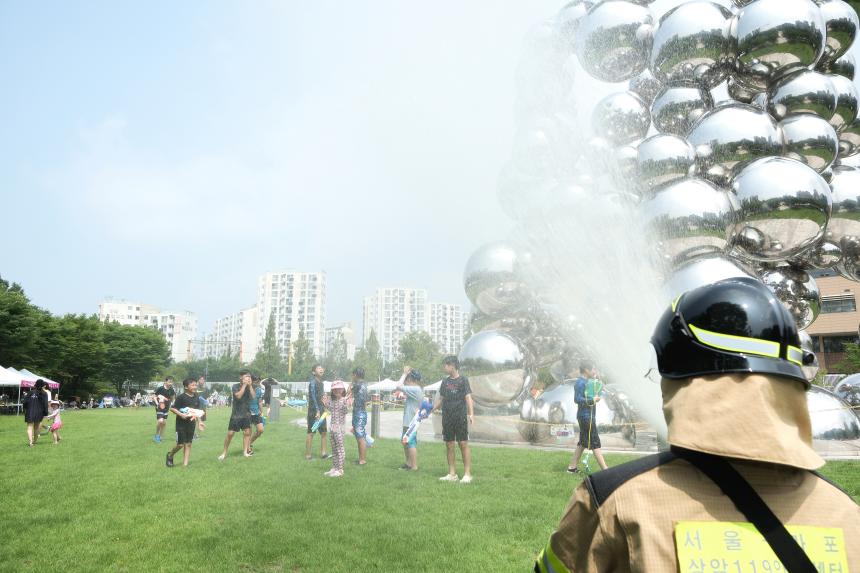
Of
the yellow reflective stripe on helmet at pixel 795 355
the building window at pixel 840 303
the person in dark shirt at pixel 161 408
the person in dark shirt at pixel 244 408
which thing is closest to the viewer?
the yellow reflective stripe on helmet at pixel 795 355

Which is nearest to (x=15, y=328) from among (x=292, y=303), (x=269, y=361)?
(x=269, y=361)

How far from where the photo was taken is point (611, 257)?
7.53 meters

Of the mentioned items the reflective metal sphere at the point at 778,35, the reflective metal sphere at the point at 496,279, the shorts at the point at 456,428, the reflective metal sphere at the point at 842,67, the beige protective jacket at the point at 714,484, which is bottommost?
the shorts at the point at 456,428

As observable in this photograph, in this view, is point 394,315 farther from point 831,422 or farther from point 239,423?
point 831,422

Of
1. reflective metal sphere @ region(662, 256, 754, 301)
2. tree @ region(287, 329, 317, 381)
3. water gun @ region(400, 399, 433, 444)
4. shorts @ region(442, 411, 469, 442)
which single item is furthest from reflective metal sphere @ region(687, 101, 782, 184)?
tree @ region(287, 329, 317, 381)

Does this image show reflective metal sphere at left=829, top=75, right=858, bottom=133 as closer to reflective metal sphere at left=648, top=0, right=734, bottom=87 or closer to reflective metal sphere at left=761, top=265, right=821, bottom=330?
reflective metal sphere at left=648, top=0, right=734, bottom=87

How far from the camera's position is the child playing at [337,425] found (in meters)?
9.77

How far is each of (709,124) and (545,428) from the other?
699cm

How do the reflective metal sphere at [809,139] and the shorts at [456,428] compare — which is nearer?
the reflective metal sphere at [809,139]

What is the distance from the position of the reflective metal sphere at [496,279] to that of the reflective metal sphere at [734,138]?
11.0 feet

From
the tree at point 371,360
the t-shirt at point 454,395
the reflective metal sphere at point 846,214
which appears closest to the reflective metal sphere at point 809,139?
the reflective metal sphere at point 846,214

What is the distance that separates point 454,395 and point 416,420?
3.27 ft

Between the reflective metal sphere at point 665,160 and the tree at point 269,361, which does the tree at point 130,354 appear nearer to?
the tree at point 269,361

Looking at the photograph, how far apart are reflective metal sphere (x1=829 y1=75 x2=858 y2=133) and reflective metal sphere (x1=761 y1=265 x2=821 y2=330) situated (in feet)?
6.62
